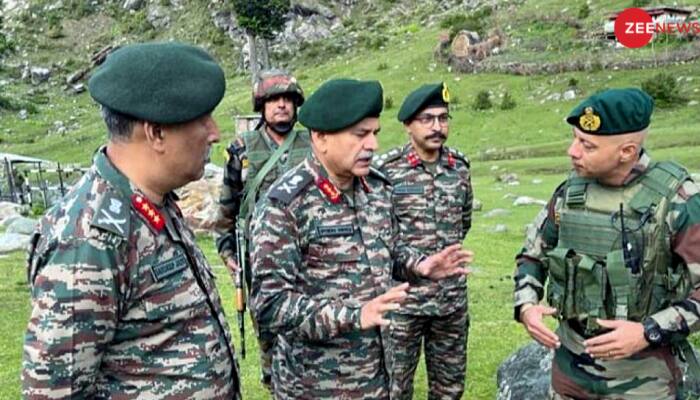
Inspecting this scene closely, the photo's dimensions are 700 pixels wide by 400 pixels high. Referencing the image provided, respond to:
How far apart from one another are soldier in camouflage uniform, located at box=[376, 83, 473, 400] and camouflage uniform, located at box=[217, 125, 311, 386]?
2.13 feet

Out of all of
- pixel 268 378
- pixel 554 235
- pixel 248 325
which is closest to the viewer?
pixel 554 235

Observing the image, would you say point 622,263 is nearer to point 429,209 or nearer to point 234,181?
point 429,209

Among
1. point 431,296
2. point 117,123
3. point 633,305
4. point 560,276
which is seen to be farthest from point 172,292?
point 431,296

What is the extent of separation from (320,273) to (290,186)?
42 cm

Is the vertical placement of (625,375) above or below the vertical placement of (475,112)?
above

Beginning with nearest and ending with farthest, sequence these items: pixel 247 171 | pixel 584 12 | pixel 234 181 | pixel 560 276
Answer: pixel 560 276 < pixel 247 171 < pixel 234 181 < pixel 584 12

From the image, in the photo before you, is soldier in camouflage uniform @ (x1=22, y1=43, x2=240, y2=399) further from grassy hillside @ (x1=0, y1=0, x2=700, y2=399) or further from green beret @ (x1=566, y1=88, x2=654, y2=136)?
grassy hillside @ (x1=0, y1=0, x2=700, y2=399)

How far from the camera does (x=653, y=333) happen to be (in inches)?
129

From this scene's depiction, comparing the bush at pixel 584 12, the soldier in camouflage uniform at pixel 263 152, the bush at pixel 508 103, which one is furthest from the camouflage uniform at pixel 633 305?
the bush at pixel 584 12

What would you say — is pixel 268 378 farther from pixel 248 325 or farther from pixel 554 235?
pixel 248 325

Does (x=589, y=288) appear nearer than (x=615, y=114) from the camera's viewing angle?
No

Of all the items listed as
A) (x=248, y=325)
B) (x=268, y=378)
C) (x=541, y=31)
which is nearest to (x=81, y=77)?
(x=541, y=31)

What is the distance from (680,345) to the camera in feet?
11.5

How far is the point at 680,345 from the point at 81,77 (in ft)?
174
